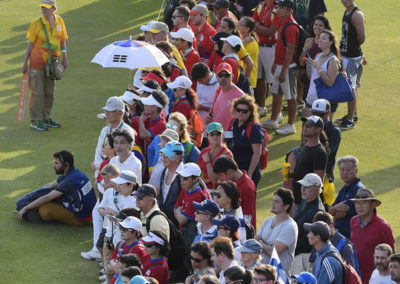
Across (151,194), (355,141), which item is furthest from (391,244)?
(355,141)

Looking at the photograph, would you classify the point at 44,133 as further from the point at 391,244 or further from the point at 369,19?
the point at 369,19

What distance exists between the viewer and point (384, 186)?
12.9 m

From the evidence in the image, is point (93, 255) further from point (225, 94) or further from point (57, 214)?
point (225, 94)

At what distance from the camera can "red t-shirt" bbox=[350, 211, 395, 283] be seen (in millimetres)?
9094

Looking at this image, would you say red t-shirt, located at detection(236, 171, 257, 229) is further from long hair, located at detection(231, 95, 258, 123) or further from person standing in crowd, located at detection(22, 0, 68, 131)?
person standing in crowd, located at detection(22, 0, 68, 131)

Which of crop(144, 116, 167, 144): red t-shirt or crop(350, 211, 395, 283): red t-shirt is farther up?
crop(144, 116, 167, 144): red t-shirt

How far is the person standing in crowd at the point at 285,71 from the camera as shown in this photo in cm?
1402

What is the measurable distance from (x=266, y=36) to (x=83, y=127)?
3462 millimetres

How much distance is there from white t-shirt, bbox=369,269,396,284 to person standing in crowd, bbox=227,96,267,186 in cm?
277

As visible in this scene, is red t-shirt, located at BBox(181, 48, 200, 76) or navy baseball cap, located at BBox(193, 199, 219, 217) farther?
red t-shirt, located at BBox(181, 48, 200, 76)

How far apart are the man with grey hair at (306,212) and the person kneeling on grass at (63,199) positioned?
124 inches

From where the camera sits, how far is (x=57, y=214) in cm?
1132

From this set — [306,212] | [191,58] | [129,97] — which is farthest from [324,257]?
[191,58]

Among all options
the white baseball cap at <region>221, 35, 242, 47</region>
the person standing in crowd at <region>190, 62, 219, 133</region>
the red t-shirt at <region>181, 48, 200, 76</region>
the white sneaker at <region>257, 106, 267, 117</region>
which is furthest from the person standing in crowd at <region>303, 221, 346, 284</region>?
the white sneaker at <region>257, 106, 267, 117</region>
